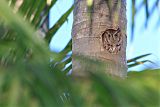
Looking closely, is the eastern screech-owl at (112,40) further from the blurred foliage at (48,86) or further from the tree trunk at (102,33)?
the blurred foliage at (48,86)

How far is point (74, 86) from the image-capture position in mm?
427

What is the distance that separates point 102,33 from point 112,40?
1.6 inches

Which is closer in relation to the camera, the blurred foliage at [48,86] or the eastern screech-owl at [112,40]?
the blurred foliage at [48,86]

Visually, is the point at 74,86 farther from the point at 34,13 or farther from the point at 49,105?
the point at 34,13

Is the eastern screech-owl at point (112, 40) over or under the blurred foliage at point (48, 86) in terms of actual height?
under

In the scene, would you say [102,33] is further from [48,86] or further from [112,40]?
[48,86]

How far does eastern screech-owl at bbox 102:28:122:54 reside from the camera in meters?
1.24

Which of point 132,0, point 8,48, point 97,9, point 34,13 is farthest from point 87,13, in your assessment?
point 8,48

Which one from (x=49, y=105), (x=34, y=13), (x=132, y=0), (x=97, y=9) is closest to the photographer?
(x=49, y=105)

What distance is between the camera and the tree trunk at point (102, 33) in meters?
1.21

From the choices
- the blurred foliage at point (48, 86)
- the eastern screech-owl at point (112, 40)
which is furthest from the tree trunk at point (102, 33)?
the blurred foliage at point (48, 86)

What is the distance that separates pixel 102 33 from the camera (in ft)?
4.06

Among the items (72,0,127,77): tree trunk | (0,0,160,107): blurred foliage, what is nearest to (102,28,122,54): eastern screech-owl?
(72,0,127,77): tree trunk

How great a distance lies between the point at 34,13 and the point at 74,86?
3.66ft
